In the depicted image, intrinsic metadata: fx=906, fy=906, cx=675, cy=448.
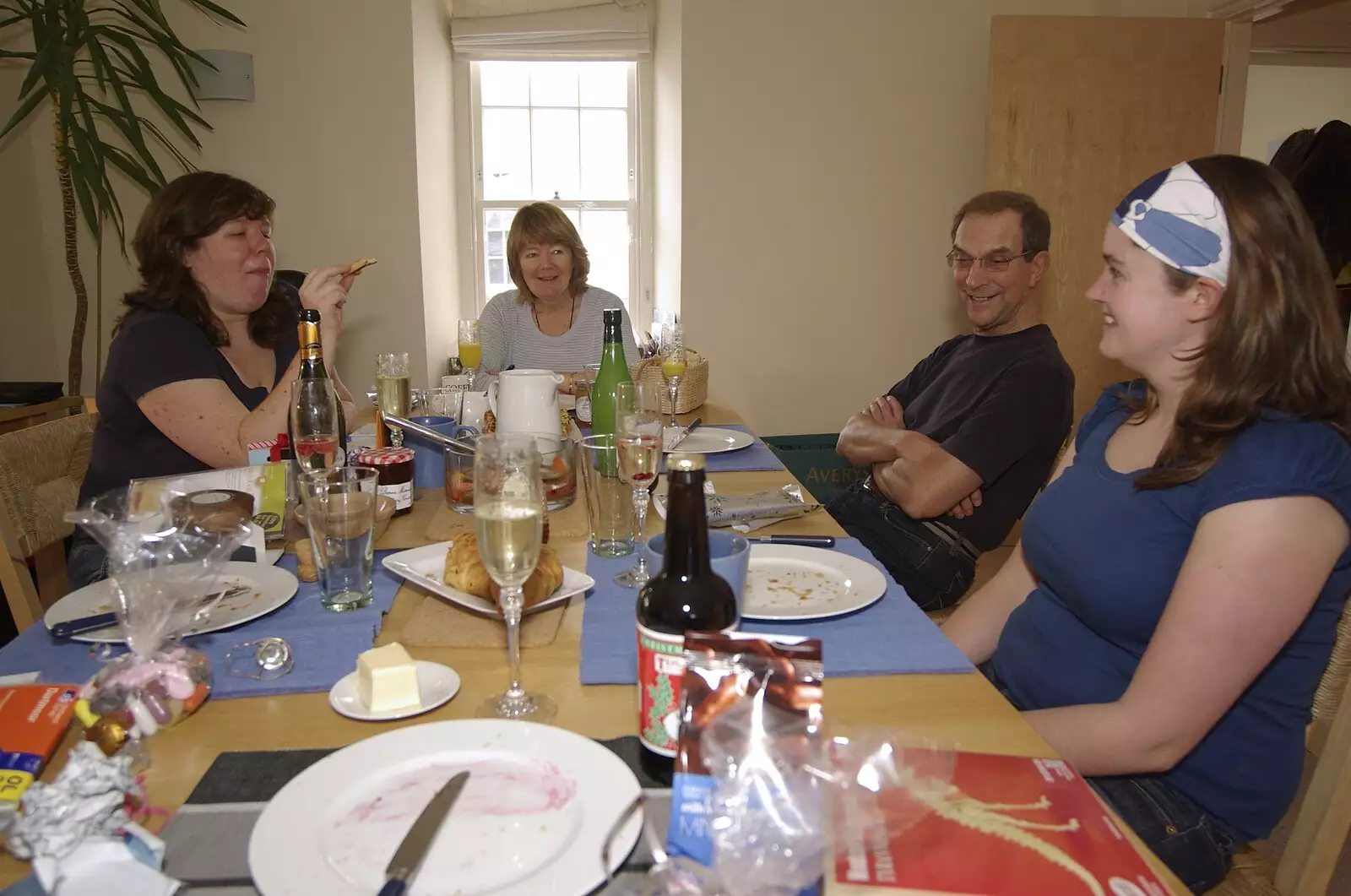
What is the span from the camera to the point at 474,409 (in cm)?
210

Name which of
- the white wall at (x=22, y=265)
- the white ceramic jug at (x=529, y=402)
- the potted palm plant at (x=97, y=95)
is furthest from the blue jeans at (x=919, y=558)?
the white wall at (x=22, y=265)

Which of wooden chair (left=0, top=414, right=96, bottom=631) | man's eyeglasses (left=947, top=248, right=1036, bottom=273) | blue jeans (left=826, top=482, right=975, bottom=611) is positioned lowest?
blue jeans (left=826, top=482, right=975, bottom=611)

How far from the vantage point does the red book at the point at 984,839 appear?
0.62m

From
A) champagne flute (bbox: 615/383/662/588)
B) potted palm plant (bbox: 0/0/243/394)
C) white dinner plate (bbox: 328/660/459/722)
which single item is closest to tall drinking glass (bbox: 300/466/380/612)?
white dinner plate (bbox: 328/660/459/722)

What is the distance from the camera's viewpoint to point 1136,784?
113cm

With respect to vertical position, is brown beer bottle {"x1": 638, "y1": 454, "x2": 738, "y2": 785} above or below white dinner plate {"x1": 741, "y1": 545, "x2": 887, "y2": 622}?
above

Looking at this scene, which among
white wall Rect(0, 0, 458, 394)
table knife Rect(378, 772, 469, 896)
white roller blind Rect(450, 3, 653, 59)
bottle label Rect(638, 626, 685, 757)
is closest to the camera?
table knife Rect(378, 772, 469, 896)

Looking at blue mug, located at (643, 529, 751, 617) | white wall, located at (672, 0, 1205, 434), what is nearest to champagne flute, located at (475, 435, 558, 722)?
blue mug, located at (643, 529, 751, 617)

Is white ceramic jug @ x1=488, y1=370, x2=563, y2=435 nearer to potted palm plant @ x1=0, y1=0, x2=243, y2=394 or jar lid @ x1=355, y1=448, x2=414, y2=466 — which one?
jar lid @ x1=355, y1=448, x2=414, y2=466

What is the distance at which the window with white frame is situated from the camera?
4438 millimetres

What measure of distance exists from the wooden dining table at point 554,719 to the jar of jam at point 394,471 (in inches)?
20.9

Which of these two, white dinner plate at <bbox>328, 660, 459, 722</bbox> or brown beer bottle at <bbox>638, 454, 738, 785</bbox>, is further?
white dinner plate at <bbox>328, 660, 459, 722</bbox>

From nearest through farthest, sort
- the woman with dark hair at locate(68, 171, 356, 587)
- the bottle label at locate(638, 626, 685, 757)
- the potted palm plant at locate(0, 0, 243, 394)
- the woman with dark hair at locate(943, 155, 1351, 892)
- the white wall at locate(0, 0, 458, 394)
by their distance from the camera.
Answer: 1. the bottle label at locate(638, 626, 685, 757)
2. the woman with dark hair at locate(943, 155, 1351, 892)
3. the woman with dark hair at locate(68, 171, 356, 587)
4. the potted palm plant at locate(0, 0, 243, 394)
5. the white wall at locate(0, 0, 458, 394)

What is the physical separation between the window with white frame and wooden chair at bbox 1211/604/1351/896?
3.84 meters
